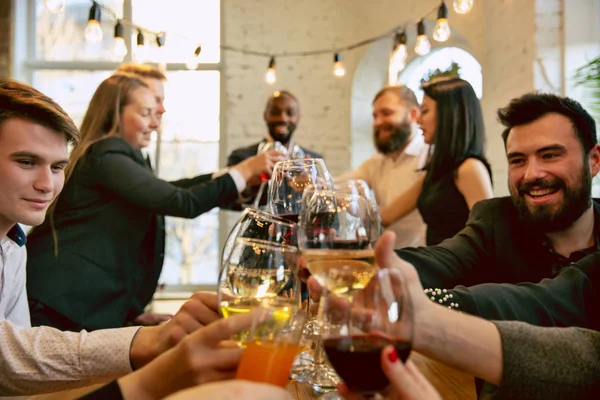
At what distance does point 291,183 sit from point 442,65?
16.8 ft

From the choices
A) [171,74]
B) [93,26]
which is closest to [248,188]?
[93,26]

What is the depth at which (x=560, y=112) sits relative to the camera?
1953 mm

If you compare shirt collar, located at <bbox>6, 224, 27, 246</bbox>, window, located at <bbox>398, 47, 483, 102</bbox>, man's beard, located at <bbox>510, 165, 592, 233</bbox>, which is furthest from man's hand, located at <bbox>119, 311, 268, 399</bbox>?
window, located at <bbox>398, 47, 483, 102</bbox>

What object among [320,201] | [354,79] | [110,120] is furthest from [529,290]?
[354,79]

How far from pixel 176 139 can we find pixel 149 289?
14.1ft

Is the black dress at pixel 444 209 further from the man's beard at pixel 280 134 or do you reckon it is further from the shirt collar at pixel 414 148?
the man's beard at pixel 280 134

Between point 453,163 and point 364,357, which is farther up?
point 453,163

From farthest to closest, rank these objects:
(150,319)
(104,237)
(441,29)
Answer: (441,29)
(150,319)
(104,237)

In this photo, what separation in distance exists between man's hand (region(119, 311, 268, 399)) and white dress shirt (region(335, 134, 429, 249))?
2.74 meters

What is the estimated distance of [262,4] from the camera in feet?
22.1

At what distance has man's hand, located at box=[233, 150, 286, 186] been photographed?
2.93 m

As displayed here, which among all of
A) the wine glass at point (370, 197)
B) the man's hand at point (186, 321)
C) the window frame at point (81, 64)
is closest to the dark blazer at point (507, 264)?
the wine glass at point (370, 197)

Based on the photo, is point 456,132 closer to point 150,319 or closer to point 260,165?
point 260,165

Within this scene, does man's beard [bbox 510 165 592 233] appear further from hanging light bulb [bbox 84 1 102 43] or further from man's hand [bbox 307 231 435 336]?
hanging light bulb [bbox 84 1 102 43]
